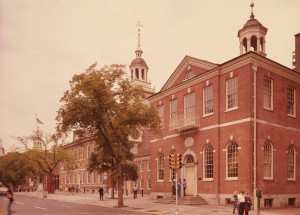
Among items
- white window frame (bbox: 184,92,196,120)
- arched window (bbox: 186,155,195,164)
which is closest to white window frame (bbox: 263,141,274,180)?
arched window (bbox: 186,155,195,164)

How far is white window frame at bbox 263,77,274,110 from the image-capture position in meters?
30.4

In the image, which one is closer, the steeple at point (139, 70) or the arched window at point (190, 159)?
the arched window at point (190, 159)

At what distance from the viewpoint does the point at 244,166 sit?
28562 millimetres

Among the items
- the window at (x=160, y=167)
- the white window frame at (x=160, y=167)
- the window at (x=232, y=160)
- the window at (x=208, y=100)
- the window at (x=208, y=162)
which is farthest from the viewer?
the window at (x=160, y=167)

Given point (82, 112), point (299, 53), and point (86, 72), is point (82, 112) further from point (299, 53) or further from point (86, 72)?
point (299, 53)

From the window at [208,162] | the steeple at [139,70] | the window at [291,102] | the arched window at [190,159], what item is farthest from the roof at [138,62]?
the window at [291,102]

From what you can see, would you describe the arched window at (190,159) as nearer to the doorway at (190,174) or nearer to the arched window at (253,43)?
the doorway at (190,174)

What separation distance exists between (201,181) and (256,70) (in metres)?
10.1

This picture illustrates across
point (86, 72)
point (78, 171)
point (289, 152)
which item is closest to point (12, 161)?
point (78, 171)

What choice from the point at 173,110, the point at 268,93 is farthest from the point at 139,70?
the point at 268,93

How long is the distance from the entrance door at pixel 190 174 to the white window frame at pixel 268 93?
8138 millimetres

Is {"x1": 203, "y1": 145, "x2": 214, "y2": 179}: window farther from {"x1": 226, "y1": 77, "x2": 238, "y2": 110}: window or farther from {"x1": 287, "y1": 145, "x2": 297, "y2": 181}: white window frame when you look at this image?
{"x1": 287, "y1": 145, "x2": 297, "y2": 181}: white window frame

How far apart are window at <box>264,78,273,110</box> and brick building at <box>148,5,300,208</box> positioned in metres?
0.07

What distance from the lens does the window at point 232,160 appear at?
29750mm
